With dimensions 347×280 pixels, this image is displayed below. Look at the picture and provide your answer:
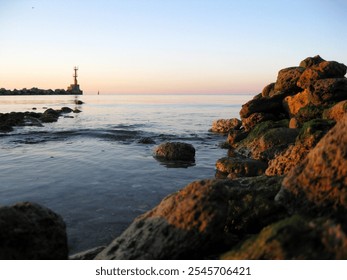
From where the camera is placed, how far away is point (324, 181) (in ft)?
14.1

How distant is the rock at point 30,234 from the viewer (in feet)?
13.9

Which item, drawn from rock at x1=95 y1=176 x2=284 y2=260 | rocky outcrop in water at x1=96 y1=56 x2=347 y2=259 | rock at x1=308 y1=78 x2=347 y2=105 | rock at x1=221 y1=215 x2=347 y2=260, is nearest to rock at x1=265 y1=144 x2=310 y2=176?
rocky outcrop in water at x1=96 y1=56 x2=347 y2=259

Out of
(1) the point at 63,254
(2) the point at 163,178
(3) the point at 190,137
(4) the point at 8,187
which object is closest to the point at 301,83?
(3) the point at 190,137

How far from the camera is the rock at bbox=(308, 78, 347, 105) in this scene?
1575cm

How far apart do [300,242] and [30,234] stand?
3514 mm

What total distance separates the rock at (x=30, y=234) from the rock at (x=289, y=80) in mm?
17610

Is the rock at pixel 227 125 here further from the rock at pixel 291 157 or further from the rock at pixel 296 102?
the rock at pixel 291 157

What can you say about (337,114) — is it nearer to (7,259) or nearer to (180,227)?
(180,227)

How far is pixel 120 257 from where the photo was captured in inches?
170

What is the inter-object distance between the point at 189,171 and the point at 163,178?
5.11 ft

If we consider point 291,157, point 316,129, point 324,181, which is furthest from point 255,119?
point 324,181

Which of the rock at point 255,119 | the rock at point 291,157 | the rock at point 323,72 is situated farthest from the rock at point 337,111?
the rock at point 255,119

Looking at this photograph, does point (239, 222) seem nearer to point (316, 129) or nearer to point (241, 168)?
point (241, 168)

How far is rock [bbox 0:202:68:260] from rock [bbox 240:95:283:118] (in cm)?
1671
